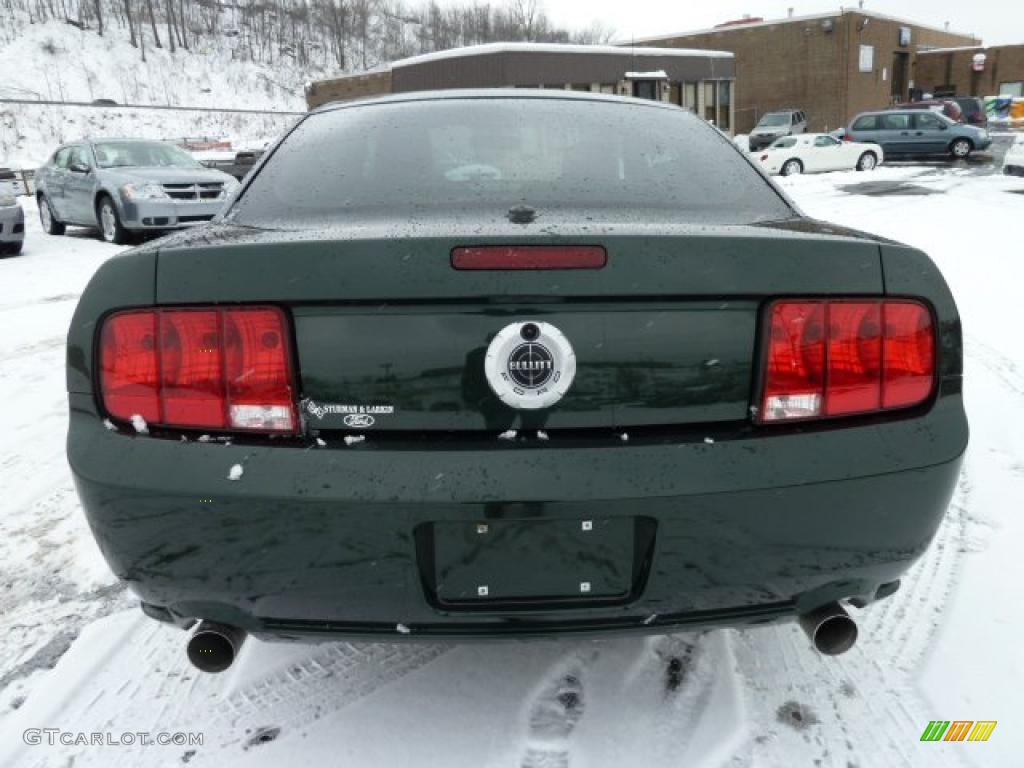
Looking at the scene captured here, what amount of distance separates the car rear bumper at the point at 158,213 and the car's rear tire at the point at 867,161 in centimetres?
1878

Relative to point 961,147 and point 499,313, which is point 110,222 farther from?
point 961,147

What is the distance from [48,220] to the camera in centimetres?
1346

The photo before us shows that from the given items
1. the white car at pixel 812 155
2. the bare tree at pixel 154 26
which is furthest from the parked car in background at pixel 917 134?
the bare tree at pixel 154 26

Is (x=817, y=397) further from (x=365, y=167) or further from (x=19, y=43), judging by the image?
(x=19, y=43)

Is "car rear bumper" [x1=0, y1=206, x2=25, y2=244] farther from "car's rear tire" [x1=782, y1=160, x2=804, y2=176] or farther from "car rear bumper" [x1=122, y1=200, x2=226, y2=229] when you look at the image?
"car's rear tire" [x1=782, y1=160, x2=804, y2=176]

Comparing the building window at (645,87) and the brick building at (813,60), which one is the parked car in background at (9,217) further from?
the brick building at (813,60)

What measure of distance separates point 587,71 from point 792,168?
1339 centimetres

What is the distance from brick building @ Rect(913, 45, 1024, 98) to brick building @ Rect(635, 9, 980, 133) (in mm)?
6116

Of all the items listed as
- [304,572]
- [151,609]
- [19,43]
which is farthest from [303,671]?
[19,43]

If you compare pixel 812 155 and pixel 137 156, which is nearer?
pixel 137 156

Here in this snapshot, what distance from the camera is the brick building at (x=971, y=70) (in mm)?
51219

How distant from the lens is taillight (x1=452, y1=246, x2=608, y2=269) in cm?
152

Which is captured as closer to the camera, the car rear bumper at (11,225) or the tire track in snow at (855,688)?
the tire track in snow at (855,688)

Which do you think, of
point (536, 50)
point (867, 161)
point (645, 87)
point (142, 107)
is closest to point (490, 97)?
point (867, 161)
